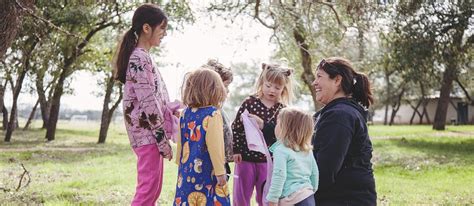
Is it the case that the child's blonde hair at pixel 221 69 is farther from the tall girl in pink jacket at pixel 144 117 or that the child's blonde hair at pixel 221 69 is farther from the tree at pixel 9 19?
the tree at pixel 9 19

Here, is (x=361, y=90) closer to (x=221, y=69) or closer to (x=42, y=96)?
(x=221, y=69)

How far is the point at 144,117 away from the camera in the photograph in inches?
164

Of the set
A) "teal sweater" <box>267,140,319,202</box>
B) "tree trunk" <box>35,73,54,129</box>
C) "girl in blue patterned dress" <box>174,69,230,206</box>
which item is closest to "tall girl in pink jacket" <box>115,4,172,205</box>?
"girl in blue patterned dress" <box>174,69,230,206</box>

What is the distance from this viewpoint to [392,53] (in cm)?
1952

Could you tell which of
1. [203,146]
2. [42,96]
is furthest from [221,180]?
[42,96]

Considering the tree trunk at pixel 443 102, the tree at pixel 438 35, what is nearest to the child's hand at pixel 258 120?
the tree at pixel 438 35

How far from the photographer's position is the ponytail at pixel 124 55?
4.33 m

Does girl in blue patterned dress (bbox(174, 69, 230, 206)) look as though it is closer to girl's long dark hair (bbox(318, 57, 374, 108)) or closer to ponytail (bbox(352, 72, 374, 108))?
girl's long dark hair (bbox(318, 57, 374, 108))

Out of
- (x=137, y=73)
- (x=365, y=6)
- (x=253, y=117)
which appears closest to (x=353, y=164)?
(x=253, y=117)

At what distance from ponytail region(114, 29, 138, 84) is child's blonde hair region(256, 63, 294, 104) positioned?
1.17 m

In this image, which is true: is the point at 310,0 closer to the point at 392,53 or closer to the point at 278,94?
the point at 278,94

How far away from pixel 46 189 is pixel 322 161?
222 inches

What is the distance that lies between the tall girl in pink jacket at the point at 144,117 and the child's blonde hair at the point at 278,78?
95 centimetres

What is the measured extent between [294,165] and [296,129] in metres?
0.24
